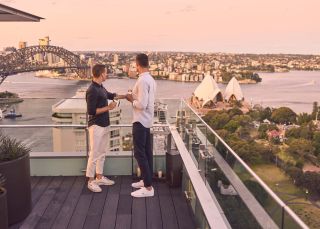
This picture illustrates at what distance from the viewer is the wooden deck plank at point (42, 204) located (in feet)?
9.80

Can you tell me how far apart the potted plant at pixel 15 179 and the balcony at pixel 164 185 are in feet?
0.39

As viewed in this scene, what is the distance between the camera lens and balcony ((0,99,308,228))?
189cm

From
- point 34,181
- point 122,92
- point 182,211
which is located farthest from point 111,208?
point 122,92

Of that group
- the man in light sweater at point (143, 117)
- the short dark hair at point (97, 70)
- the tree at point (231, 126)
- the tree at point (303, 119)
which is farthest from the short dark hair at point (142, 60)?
the tree at point (303, 119)

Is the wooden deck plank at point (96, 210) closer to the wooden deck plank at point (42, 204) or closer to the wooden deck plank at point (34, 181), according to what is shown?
the wooden deck plank at point (42, 204)

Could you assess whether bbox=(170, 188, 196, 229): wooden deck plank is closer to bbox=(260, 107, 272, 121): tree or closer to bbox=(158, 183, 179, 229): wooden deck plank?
bbox=(158, 183, 179, 229): wooden deck plank

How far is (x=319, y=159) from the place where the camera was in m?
50.1

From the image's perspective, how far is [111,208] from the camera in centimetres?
329

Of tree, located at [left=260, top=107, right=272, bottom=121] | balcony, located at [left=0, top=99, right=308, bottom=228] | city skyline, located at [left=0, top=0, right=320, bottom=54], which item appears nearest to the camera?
balcony, located at [left=0, top=99, right=308, bottom=228]

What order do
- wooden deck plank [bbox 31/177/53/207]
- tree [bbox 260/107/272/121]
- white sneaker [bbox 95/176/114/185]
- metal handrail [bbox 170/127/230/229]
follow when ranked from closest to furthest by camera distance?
metal handrail [bbox 170/127/230/229], wooden deck plank [bbox 31/177/53/207], white sneaker [bbox 95/176/114/185], tree [bbox 260/107/272/121]

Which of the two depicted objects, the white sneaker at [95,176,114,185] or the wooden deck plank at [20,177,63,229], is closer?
the wooden deck plank at [20,177,63,229]

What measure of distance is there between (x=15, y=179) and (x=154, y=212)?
3.66 feet

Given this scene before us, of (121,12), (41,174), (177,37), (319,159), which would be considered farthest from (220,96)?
(41,174)

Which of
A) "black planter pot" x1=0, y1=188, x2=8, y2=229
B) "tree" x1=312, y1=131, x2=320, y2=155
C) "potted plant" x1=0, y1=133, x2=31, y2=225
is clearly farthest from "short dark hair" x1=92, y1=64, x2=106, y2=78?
"tree" x1=312, y1=131, x2=320, y2=155
